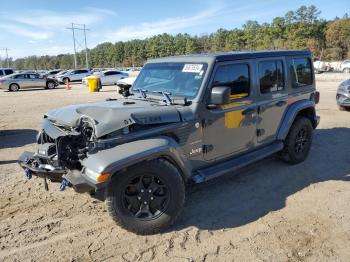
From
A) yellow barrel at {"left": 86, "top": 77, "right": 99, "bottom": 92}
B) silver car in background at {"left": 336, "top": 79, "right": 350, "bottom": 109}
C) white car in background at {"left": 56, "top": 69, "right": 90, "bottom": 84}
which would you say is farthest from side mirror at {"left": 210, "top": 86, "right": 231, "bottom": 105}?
white car in background at {"left": 56, "top": 69, "right": 90, "bottom": 84}

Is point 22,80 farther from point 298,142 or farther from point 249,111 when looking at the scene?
point 249,111

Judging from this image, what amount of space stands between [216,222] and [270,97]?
86.8 inches

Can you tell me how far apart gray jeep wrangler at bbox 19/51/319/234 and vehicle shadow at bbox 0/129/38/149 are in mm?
4028

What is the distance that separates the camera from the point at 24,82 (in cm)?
2750

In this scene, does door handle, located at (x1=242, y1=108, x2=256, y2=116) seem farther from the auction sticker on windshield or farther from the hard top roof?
the auction sticker on windshield

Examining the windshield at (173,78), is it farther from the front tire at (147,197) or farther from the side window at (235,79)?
the front tire at (147,197)

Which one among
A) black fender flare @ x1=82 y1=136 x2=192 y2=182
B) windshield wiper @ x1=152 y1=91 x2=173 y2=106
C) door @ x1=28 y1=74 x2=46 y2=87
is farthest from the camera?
door @ x1=28 y1=74 x2=46 y2=87

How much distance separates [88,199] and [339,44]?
283ft

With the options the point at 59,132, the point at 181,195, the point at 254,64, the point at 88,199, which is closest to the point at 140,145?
the point at 181,195

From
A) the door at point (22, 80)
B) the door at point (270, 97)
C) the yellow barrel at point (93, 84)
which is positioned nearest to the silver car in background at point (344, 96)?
the door at point (270, 97)

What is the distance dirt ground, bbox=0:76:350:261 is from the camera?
11.6 ft

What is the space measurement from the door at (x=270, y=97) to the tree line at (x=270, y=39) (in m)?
62.1

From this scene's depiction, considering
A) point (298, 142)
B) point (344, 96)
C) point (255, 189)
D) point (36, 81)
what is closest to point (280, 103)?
point (298, 142)

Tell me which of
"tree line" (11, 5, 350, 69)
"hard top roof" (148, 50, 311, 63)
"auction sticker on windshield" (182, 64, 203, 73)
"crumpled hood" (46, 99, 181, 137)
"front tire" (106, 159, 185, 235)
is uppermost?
"tree line" (11, 5, 350, 69)
